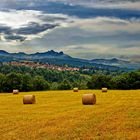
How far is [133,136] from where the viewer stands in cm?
1967

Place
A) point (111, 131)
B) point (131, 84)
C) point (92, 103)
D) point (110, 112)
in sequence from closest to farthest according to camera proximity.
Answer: point (111, 131), point (110, 112), point (92, 103), point (131, 84)

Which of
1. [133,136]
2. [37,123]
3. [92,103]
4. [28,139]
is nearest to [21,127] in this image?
[37,123]

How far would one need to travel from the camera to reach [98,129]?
2164cm

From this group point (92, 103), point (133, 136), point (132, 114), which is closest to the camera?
point (133, 136)

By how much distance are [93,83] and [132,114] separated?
84535mm

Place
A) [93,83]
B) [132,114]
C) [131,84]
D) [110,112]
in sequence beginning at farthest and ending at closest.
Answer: [93,83], [131,84], [110,112], [132,114]

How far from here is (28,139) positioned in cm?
2012

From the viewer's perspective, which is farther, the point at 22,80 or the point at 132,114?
the point at 22,80

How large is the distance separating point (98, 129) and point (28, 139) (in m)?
3.90

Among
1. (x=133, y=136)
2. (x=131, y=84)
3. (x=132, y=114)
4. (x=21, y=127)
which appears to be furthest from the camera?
(x=131, y=84)

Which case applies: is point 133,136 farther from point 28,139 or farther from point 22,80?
point 22,80

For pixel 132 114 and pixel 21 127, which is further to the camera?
pixel 132 114

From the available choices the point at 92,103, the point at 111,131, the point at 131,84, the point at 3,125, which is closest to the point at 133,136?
the point at 111,131

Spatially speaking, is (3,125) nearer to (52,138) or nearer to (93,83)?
(52,138)
